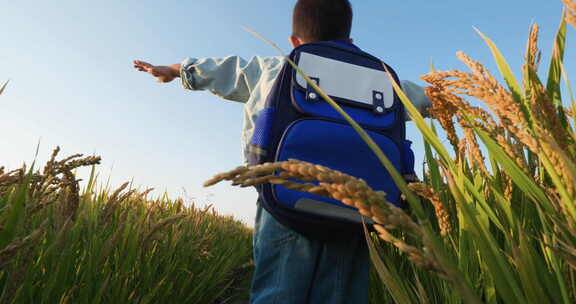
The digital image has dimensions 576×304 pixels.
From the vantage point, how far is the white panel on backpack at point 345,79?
5.83ft

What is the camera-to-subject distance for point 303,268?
Result: 1709 millimetres

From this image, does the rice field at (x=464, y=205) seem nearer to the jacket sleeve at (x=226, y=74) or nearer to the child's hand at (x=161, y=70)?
the jacket sleeve at (x=226, y=74)

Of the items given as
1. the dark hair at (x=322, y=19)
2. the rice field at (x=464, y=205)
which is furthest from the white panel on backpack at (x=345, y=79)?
the rice field at (x=464, y=205)

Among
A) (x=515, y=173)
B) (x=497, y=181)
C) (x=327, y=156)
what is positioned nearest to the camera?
(x=515, y=173)

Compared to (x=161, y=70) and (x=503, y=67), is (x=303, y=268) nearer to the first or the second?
(x=503, y=67)

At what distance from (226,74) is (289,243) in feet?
3.80

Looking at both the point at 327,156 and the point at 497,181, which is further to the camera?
the point at 327,156

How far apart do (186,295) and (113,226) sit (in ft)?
2.09

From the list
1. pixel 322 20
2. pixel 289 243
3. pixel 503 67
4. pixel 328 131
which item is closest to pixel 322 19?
pixel 322 20

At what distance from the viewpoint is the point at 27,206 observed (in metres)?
0.90

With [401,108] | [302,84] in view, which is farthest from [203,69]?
[401,108]

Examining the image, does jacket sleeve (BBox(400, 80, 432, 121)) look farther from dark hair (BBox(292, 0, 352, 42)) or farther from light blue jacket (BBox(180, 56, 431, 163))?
dark hair (BBox(292, 0, 352, 42))

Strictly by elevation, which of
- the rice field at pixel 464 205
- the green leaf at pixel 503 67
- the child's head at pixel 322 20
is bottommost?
the rice field at pixel 464 205

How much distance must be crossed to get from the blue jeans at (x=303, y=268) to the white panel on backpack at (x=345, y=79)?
737 millimetres
